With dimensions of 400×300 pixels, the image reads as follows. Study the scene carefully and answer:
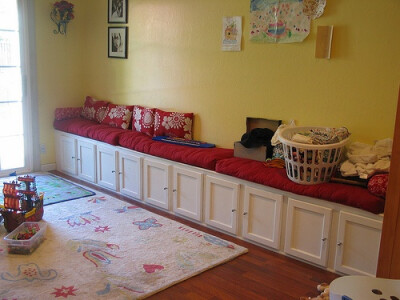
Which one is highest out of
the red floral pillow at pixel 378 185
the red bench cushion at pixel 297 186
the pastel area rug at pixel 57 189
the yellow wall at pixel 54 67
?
the yellow wall at pixel 54 67

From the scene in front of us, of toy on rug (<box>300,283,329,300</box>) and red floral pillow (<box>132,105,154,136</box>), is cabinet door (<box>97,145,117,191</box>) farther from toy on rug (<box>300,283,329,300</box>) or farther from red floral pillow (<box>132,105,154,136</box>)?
toy on rug (<box>300,283,329,300</box>)

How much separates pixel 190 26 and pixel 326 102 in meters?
1.59

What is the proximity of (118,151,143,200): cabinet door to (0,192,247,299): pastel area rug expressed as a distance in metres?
0.35

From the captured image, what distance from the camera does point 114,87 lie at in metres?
5.06

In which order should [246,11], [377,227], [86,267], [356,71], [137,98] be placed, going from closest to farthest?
[377,227]
[86,267]
[356,71]
[246,11]
[137,98]

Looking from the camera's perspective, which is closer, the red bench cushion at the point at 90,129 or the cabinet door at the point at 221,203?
the cabinet door at the point at 221,203

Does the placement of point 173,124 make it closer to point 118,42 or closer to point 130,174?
point 130,174

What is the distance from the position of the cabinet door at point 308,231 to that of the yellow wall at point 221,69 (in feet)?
2.15

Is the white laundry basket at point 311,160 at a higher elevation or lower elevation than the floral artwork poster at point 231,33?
lower

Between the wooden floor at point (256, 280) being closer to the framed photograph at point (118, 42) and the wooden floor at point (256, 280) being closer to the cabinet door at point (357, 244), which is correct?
the cabinet door at point (357, 244)

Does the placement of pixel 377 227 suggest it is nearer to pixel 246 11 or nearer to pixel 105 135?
pixel 246 11

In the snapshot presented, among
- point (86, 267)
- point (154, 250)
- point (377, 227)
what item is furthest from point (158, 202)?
point (377, 227)

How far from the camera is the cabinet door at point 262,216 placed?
3047mm

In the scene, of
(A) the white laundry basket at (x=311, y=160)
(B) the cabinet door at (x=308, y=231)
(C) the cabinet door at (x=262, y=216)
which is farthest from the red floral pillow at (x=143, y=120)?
(B) the cabinet door at (x=308, y=231)
